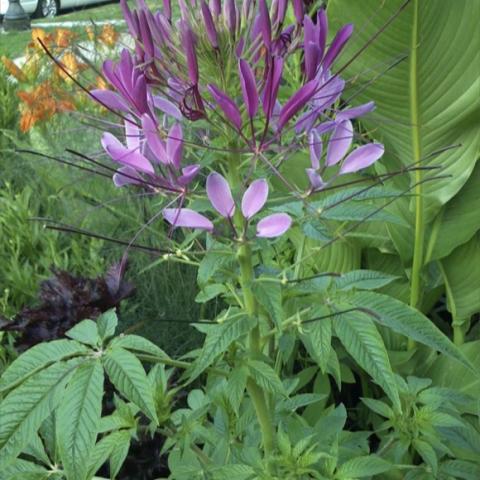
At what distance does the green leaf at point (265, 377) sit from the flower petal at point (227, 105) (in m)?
0.28

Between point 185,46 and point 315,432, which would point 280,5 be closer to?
point 185,46

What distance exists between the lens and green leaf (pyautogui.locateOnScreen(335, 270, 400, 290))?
85 centimetres

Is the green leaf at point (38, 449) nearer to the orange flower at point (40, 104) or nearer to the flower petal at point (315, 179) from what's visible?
the flower petal at point (315, 179)

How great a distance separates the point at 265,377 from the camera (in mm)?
820

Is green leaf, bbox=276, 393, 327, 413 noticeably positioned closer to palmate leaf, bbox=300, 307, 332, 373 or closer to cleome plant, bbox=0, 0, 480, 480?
cleome plant, bbox=0, 0, 480, 480

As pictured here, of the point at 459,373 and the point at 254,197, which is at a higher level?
the point at 254,197

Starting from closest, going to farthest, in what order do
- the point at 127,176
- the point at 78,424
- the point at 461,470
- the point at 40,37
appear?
the point at 78,424
the point at 127,176
the point at 461,470
the point at 40,37

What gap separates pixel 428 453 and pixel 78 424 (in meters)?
0.52

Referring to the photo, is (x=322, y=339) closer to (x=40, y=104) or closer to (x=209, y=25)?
(x=209, y=25)

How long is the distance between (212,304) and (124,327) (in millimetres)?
220

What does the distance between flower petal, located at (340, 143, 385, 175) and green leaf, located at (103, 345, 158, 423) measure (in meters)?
0.30

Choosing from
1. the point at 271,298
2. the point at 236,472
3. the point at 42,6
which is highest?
the point at 42,6

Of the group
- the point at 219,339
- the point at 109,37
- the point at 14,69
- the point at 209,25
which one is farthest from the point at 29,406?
the point at 14,69

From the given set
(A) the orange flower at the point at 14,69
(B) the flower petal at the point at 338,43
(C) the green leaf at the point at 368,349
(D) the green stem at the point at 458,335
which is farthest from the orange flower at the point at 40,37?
(C) the green leaf at the point at 368,349
